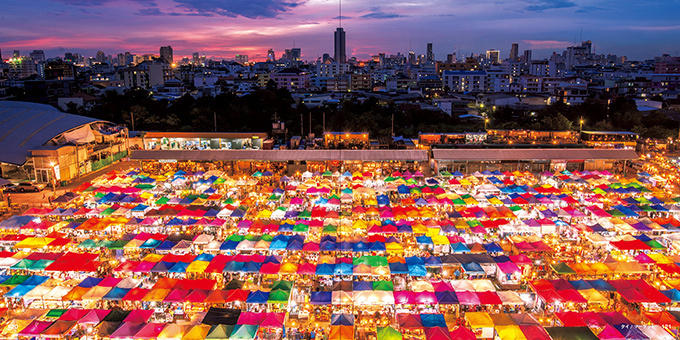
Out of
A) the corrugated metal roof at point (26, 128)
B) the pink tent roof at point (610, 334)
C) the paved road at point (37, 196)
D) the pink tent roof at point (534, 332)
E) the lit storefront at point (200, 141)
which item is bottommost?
the pink tent roof at point (610, 334)

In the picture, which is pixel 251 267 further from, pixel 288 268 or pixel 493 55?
pixel 493 55

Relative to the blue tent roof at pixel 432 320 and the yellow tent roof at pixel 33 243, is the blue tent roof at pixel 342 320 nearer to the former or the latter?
the blue tent roof at pixel 432 320

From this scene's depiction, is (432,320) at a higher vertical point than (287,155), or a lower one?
lower

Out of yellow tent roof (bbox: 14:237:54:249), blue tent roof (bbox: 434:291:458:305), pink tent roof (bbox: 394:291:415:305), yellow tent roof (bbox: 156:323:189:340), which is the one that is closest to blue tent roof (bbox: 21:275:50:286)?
yellow tent roof (bbox: 14:237:54:249)

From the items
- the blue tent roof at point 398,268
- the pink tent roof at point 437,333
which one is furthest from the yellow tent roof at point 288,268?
the pink tent roof at point 437,333

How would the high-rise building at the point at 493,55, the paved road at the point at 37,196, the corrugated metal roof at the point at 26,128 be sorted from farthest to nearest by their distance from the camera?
the high-rise building at the point at 493,55 < the corrugated metal roof at the point at 26,128 < the paved road at the point at 37,196

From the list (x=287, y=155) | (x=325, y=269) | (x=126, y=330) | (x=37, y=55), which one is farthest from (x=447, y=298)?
(x=37, y=55)
